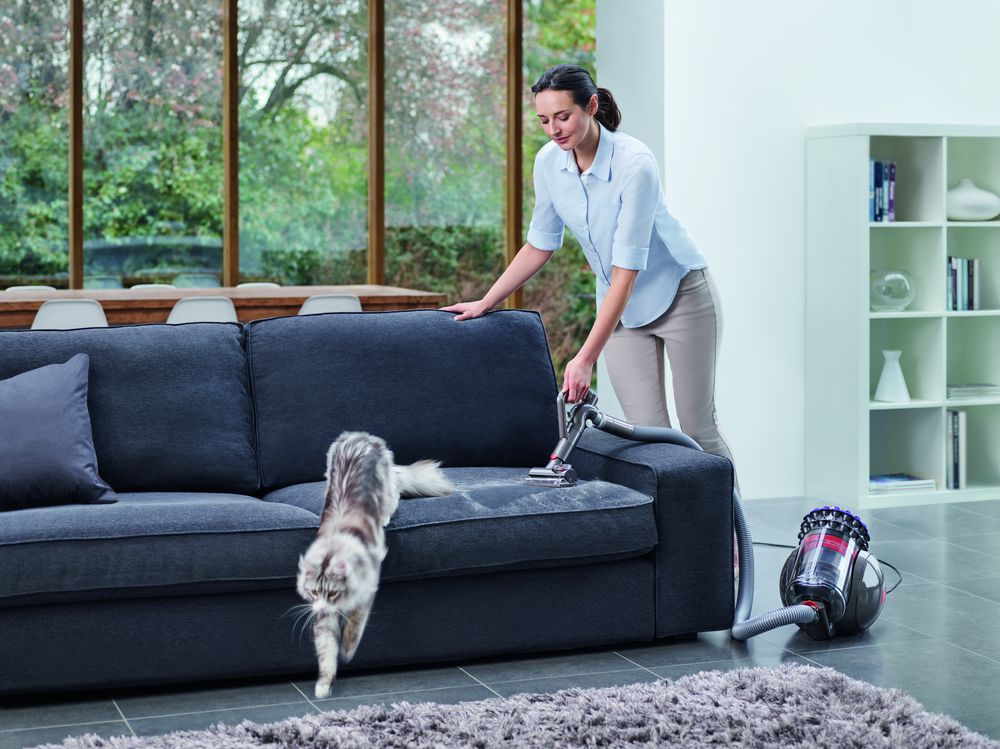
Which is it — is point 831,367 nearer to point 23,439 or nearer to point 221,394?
point 221,394

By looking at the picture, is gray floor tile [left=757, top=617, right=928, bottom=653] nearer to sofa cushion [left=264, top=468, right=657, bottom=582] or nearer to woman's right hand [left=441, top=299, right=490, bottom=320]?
sofa cushion [left=264, top=468, right=657, bottom=582]

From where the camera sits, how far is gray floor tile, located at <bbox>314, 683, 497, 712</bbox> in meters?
3.07

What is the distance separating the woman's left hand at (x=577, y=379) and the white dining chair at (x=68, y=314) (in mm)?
2576

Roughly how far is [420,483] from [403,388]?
562 millimetres

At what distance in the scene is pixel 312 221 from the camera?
786cm

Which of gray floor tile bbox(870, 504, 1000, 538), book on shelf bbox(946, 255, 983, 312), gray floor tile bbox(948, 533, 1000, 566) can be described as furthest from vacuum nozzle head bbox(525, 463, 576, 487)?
book on shelf bbox(946, 255, 983, 312)

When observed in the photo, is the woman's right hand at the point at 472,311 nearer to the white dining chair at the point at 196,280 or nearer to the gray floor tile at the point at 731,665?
the gray floor tile at the point at 731,665

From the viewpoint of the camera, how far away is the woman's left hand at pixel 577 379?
3.59m

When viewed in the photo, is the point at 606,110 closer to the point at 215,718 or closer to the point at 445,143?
the point at 215,718

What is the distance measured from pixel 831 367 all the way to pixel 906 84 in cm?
134

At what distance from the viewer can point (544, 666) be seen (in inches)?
133

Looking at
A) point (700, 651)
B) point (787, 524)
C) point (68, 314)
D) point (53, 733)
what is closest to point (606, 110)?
point (700, 651)

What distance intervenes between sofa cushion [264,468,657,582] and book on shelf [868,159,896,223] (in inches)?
105

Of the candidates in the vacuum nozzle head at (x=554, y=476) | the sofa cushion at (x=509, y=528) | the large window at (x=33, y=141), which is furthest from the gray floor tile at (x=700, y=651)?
the large window at (x=33, y=141)
